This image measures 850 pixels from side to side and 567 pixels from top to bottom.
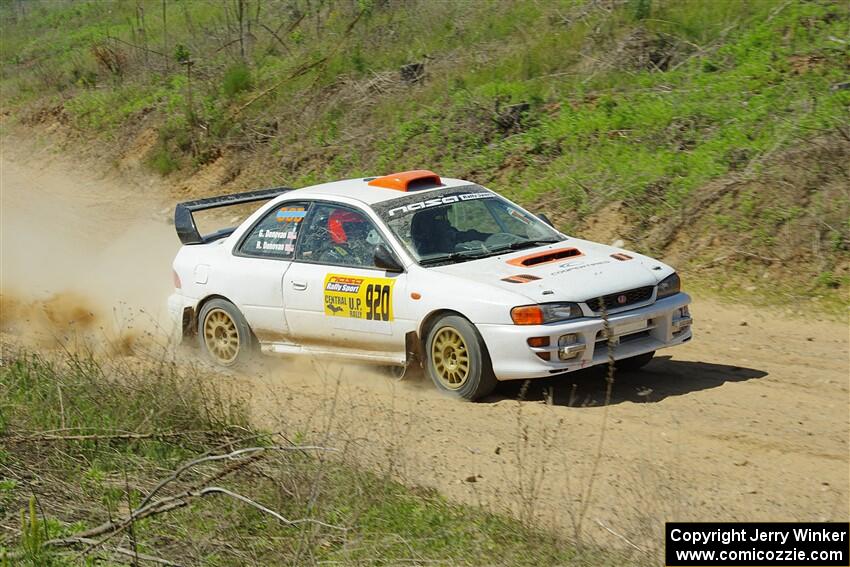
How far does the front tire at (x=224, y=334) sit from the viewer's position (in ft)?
31.5

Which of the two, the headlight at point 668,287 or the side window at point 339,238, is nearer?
the headlight at point 668,287

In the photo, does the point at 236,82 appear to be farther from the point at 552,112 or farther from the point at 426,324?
the point at 426,324

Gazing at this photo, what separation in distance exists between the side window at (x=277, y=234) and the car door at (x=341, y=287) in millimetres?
106

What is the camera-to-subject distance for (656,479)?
251 inches

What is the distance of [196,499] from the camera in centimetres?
584

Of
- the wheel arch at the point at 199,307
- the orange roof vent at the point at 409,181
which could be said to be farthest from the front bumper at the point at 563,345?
the wheel arch at the point at 199,307

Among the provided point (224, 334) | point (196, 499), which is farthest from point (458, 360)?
point (196, 499)

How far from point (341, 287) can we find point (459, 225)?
1.06 meters

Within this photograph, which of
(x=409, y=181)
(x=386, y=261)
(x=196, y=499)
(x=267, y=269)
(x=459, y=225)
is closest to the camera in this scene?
(x=196, y=499)

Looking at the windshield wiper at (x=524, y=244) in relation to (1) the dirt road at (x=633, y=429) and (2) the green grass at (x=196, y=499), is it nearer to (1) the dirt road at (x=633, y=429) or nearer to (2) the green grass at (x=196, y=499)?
(1) the dirt road at (x=633, y=429)

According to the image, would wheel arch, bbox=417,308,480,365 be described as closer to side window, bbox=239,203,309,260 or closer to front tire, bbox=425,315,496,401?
front tire, bbox=425,315,496,401

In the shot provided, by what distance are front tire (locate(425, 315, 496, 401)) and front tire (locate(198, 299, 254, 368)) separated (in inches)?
76.0

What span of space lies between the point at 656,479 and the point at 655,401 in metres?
1.80

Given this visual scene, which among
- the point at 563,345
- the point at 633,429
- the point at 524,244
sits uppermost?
the point at 524,244
